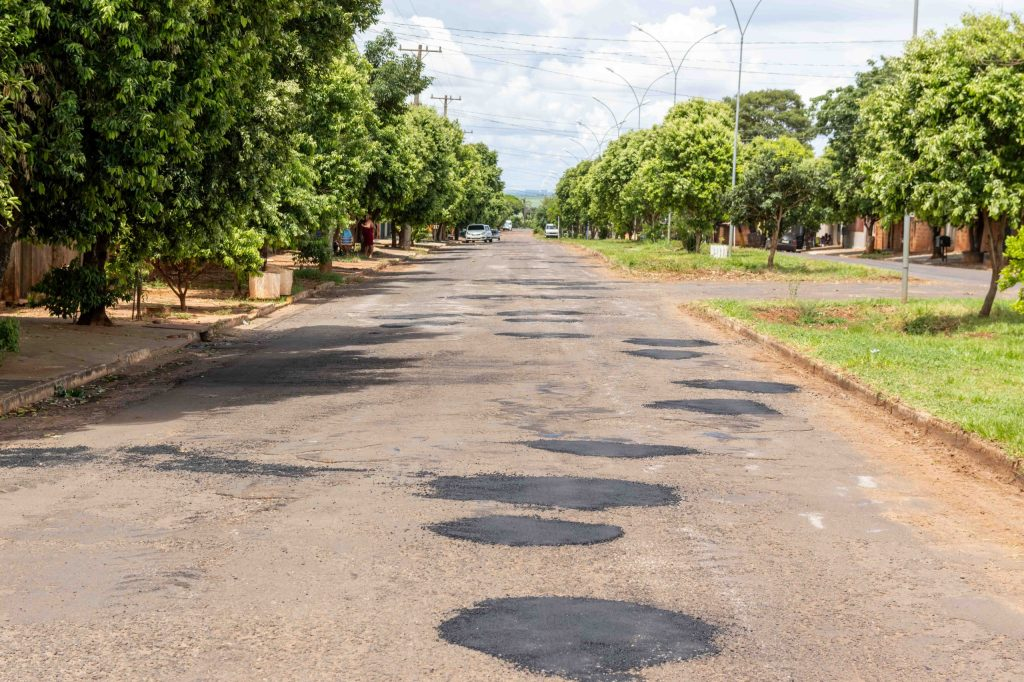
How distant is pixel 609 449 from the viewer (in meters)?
10.3

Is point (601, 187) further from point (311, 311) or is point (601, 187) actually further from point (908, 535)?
point (908, 535)

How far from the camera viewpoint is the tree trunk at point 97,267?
65.7ft

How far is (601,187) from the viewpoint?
104125 mm

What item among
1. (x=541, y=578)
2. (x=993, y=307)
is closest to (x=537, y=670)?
(x=541, y=578)

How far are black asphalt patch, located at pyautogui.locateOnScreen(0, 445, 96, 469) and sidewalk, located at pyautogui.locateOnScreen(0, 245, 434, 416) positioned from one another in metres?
2.18

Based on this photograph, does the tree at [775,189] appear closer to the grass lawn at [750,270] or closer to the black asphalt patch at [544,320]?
the grass lawn at [750,270]

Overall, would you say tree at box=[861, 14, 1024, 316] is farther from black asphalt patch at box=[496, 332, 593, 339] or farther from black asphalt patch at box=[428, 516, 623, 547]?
black asphalt patch at box=[428, 516, 623, 547]

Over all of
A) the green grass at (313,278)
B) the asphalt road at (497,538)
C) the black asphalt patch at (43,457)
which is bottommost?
the black asphalt patch at (43,457)

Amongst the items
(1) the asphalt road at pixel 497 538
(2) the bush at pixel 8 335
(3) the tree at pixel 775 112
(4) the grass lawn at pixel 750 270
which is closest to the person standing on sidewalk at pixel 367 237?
(4) the grass lawn at pixel 750 270

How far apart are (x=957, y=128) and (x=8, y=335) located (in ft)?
46.8

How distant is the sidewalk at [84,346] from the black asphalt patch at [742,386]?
7129mm

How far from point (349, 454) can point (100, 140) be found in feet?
18.7

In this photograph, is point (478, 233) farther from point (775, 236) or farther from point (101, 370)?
point (101, 370)

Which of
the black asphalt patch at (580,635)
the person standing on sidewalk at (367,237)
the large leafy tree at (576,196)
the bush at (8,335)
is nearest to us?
the black asphalt patch at (580,635)
